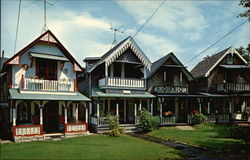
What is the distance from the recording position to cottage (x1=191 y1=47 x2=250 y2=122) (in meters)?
26.8

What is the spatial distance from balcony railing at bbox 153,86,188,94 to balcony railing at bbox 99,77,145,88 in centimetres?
295

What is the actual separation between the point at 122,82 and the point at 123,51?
127 inches

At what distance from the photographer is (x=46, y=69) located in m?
18.0

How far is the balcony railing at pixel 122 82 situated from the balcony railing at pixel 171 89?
295 centimetres

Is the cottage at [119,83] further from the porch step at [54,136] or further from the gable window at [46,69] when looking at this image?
the gable window at [46,69]

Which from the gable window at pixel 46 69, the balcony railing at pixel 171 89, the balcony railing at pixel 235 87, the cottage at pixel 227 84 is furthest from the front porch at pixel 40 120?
the balcony railing at pixel 235 87

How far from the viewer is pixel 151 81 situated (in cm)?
2575

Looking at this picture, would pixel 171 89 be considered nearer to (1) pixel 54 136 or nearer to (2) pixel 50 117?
(2) pixel 50 117

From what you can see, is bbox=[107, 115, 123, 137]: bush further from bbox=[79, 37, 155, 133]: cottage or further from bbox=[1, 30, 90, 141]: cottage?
bbox=[1, 30, 90, 141]: cottage

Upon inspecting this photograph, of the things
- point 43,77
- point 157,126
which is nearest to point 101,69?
point 43,77

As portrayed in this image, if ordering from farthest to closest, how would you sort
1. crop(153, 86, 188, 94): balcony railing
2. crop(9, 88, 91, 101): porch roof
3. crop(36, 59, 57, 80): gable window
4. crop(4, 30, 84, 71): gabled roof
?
crop(153, 86, 188, 94): balcony railing
crop(36, 59, 57, 80): gable window
crop(4, 30, 84, 71): gabled roof
crop(9, 88, 91, 101): porch roof

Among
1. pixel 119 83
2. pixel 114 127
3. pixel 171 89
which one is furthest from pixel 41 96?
pixel 171 89

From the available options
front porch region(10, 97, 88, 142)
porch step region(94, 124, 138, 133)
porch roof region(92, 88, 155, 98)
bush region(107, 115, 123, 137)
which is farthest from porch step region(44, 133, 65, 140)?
porch roof region(92, 88, 155, 98)

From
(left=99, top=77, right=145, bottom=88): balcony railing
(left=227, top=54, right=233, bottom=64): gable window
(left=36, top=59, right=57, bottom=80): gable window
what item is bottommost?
(left=99, top=77, right=145, bottom=88): balcony railing
